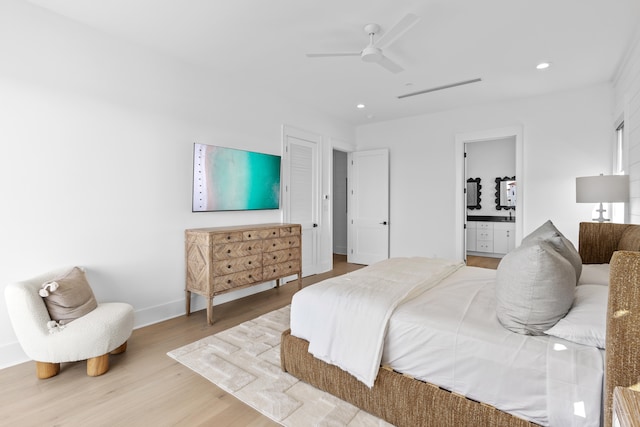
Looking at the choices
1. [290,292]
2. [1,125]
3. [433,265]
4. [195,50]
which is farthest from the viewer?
[290,292]

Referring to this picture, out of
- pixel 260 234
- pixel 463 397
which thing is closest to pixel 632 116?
pixel 463 397

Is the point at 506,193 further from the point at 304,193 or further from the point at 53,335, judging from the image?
the point at 53,335

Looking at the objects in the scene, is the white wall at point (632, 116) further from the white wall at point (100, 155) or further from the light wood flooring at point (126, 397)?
the white wall at point (100, 155)

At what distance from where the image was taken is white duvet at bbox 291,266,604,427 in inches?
49.8

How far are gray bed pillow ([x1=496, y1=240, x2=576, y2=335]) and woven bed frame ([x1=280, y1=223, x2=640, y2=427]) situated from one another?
0.31m

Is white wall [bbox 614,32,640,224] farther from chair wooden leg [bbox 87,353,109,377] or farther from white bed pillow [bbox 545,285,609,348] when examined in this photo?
chair wooden leg [bbox 87,353,109,377]

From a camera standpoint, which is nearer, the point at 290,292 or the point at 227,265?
the point at 227,265

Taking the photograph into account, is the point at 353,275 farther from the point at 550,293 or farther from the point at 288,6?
the point at 288,6

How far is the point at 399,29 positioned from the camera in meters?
2.44

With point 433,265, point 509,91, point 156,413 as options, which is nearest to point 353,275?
point 433,265

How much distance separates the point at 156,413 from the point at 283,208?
122 inches

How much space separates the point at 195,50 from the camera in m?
3.21

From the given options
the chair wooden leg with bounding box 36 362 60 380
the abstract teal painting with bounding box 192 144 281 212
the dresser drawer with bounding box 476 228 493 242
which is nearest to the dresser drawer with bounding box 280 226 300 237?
the abstract teal painting with bounding box 192 144 281 212

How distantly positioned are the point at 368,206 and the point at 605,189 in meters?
3.54
